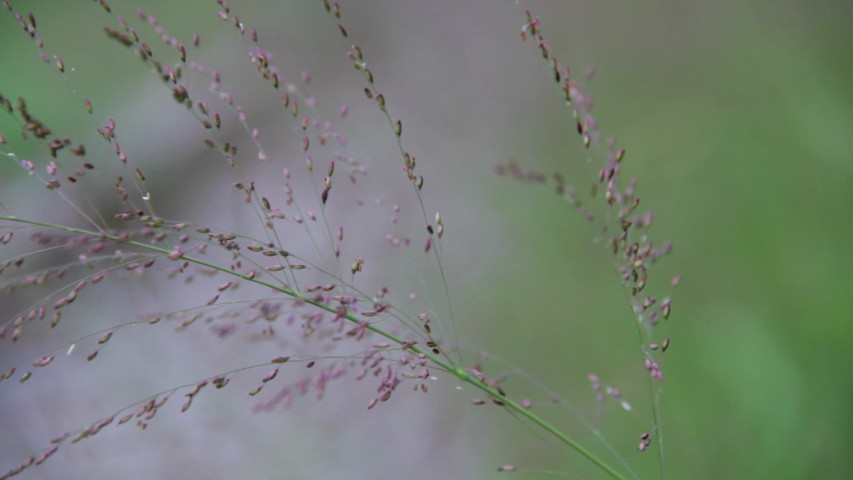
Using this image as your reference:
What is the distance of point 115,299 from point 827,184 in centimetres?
200

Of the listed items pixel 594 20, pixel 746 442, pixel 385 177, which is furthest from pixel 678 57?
pixel 746 442

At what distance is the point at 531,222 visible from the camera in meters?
2.28

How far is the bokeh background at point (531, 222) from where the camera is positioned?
5.20 ft

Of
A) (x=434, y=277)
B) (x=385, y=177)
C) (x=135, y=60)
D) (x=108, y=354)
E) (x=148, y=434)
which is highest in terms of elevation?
(x=135, y=60)

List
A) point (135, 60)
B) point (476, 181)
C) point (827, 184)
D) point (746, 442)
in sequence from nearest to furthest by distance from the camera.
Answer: point (746, 442)
point (827, 184)
point (476, 181)
point (135, 60)

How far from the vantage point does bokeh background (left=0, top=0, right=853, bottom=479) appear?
1.58 meters

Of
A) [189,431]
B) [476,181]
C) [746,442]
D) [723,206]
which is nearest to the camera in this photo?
[746,442]

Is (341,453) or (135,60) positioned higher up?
(135,60)

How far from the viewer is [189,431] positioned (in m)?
2.06

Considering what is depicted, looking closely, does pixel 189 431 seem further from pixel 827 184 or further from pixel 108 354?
pixel 827 184

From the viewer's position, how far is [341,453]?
1.98 m

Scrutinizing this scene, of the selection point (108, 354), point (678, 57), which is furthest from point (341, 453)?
point (678, 57)

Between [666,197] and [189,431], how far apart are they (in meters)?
1.49

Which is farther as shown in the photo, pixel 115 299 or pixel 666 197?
pixel 115 299
